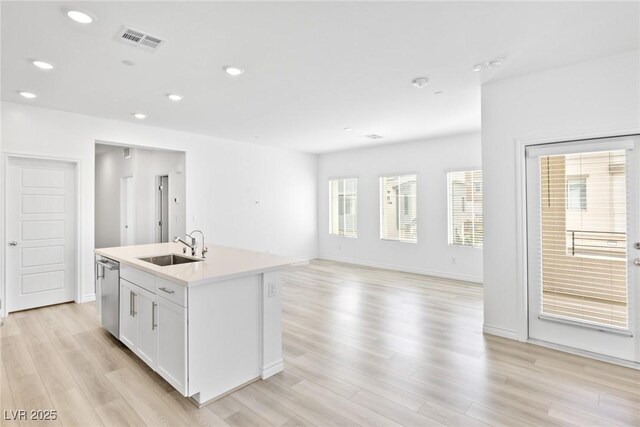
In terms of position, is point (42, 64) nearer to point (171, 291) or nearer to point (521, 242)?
point (171, 291)

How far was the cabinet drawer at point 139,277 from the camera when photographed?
270 cm

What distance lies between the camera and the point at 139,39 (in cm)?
269

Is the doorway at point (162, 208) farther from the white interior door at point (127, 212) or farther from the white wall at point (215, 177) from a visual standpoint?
the white wall at point (215, 177)

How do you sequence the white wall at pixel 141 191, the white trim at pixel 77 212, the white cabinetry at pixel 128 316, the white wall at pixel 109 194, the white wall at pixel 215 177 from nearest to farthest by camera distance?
the white cabinetry at pixel 128 316 < the white trim at pixel 77 212 < the white wall at pixel 215 177 < the white wall at pixel 141 191 < the white wall at pixel 109 194

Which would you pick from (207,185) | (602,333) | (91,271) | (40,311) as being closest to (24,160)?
(91,271)

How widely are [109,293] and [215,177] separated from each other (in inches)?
135

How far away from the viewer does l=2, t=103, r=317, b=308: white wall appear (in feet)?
14.8

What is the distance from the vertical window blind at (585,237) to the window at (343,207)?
4.92 meters

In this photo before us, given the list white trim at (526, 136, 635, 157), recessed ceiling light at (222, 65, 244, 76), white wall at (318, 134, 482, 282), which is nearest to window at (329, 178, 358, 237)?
white wall at (318, 134, 482, 282)

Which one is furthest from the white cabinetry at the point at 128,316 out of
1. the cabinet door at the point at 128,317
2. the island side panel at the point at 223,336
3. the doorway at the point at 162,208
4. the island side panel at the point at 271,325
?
the doorway at the point at 162,208

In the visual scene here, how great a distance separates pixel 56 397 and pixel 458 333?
3653 mm

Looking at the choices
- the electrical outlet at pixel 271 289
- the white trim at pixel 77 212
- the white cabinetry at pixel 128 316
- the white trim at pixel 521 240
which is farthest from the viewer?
the white trim at pixel 77 212

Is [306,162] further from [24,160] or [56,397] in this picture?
[56,397]

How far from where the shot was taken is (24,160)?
14.6 feet
